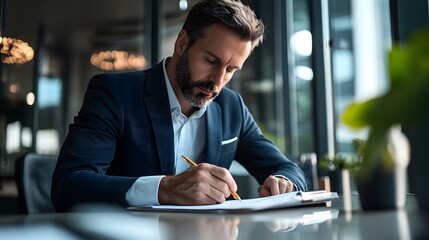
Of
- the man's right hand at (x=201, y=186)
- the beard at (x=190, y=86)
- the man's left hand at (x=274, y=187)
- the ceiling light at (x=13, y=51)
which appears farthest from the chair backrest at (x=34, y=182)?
the ceiling light at (x=13, y=51)

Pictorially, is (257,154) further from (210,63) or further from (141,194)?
(141,194)

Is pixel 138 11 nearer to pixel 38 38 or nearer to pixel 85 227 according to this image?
pixel 38 38

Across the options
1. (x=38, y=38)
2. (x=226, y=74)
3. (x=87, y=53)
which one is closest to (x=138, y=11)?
(x=87, y=53)

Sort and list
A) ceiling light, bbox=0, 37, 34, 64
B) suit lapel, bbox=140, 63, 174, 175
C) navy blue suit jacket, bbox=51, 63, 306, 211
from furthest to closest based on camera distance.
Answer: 1. ceiling light, bbox=0, 37, 34, 64
2. suit lapel, bbox=140, 63, 174, 175
3. navy blue suit jacket, bbox=51, 63, 306, 211

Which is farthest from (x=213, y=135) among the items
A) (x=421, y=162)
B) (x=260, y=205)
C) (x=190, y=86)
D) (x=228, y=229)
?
(x=421, y=162)

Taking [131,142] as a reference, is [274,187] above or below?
below

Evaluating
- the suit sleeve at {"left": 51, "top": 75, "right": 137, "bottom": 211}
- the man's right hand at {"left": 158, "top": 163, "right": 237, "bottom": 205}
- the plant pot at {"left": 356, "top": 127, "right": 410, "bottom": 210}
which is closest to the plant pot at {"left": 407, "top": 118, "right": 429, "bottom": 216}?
the plant pot at {"left": 356, "top": 127, "right": 410, "bottom": 210}

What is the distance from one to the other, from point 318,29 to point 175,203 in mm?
2740

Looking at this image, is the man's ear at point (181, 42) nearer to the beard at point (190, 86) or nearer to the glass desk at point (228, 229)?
the beard at point (190, 86)

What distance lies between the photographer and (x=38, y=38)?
15.7 ft

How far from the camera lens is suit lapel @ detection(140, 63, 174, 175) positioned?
153 cm

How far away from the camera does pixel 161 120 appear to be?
5.10ft

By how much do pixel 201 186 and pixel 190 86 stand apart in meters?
0.71

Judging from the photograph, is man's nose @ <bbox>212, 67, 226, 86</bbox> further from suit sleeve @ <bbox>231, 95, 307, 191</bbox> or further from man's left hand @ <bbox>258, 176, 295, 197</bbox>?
man's left hand @ <bbox>258, 176, 295, 197</bbox>
